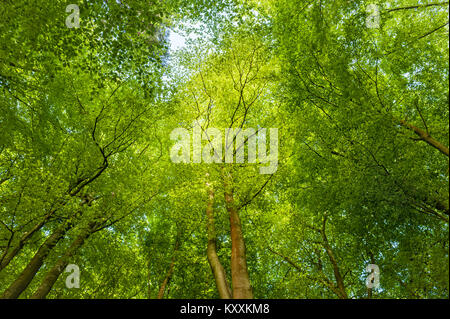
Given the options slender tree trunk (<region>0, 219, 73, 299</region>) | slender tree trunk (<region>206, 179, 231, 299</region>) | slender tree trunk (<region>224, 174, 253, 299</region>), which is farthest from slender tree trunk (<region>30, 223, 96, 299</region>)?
slender tree trunk (<region>224, 174, 253, 299</region>)

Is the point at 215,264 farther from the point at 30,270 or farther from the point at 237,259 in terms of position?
the point at 30,270

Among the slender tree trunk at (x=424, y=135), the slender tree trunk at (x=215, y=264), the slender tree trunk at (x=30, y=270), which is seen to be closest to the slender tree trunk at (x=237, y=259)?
the slender tree trunk at (x=215, y=264)

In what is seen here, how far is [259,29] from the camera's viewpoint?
10703 millimetres

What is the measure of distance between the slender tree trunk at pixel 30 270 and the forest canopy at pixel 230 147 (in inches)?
1.8

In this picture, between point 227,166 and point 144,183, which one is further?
point 144,183

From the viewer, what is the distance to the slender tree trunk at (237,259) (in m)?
6.25

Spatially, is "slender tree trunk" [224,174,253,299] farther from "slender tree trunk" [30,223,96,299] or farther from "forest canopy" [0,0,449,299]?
"slender tree trunk" [30,223,96,299]

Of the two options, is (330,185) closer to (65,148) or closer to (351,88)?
(351,88)

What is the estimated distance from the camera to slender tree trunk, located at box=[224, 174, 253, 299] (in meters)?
6.25

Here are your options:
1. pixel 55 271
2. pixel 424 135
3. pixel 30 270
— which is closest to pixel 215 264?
pixel 55 271

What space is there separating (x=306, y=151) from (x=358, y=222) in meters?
2.96

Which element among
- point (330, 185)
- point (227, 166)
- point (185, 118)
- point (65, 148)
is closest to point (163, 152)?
point (185, 118)

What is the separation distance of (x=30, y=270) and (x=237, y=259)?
20.9 ft

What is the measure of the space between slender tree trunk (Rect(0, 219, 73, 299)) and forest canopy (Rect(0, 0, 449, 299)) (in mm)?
45
